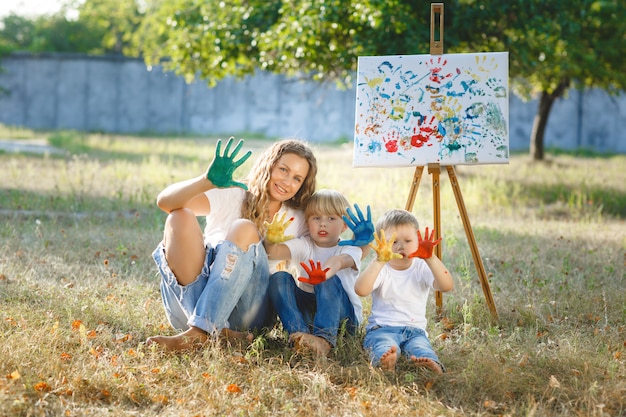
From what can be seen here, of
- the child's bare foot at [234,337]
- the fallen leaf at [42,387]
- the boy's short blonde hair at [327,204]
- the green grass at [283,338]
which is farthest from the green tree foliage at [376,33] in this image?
the fallen leaf at [42,387]

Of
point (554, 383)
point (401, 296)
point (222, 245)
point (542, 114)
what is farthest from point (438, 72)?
point (542, 114)

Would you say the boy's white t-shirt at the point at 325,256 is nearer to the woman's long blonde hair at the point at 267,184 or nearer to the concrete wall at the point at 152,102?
the woman's long blonde hair at the point at 267,184

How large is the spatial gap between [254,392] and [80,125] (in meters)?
16.9

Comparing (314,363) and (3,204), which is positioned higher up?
(3,204)

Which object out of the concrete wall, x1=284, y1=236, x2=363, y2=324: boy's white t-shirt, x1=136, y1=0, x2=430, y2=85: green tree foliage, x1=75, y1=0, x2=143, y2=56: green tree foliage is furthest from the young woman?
x1=75, y1=0, x2=143, y2=56: green tree foliage

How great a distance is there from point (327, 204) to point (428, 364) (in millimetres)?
848

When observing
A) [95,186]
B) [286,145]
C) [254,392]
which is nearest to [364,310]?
[286,145]

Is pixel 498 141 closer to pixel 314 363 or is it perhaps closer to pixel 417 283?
pixel 417 283

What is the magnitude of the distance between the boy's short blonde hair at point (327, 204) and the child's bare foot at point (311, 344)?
0.57 m

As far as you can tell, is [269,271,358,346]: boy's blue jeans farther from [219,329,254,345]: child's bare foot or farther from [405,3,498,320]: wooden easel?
[405,3,498,320]: wooden easel

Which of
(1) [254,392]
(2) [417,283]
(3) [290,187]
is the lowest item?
(1) [254,392]

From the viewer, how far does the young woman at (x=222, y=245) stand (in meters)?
3.12

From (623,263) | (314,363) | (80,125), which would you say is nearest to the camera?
(314,363)

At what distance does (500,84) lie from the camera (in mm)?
3953
